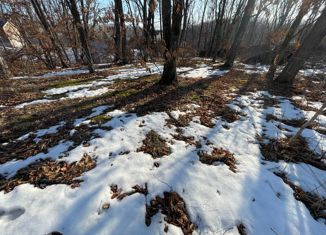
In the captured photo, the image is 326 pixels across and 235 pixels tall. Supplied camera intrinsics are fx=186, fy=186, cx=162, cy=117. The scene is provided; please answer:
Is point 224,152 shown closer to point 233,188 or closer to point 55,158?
point 233,188

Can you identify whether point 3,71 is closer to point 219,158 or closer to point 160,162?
point 160,162

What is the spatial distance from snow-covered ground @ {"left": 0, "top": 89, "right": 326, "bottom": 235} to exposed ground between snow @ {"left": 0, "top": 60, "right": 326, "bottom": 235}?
0.01 metres

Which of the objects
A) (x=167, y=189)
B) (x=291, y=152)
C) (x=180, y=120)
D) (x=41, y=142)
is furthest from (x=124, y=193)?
(x=291, y=152)

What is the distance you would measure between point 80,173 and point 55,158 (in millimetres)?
650

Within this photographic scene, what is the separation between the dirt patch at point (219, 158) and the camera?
9.96ft

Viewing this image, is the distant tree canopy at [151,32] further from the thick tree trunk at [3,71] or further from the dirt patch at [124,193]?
the dirt patch at [124,193]

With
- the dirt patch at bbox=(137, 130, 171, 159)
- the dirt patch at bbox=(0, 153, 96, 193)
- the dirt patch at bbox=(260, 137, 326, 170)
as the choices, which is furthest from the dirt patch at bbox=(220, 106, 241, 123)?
the dirt patch at bbox=(0, 153, 96, 193)

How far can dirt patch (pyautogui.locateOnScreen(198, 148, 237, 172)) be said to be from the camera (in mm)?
3037

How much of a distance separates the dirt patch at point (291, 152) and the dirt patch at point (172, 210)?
193cm

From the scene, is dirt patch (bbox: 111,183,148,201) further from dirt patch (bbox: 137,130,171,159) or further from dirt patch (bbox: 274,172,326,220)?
dirt patch (bbox: 274,172,326,220)

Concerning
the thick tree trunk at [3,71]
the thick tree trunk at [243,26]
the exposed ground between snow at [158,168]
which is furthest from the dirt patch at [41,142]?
the thick tree trunk at [243,26]

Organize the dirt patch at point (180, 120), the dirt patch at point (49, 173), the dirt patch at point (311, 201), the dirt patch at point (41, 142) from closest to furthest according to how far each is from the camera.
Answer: the dirt patch at point (311, 201) < the dirt patch at point (49, 173) < the dirt patch at point (41, 142) < the dirt patch at point (180, 120)

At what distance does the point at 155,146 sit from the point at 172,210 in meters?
1.30

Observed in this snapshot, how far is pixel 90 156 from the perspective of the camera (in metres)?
3.10
